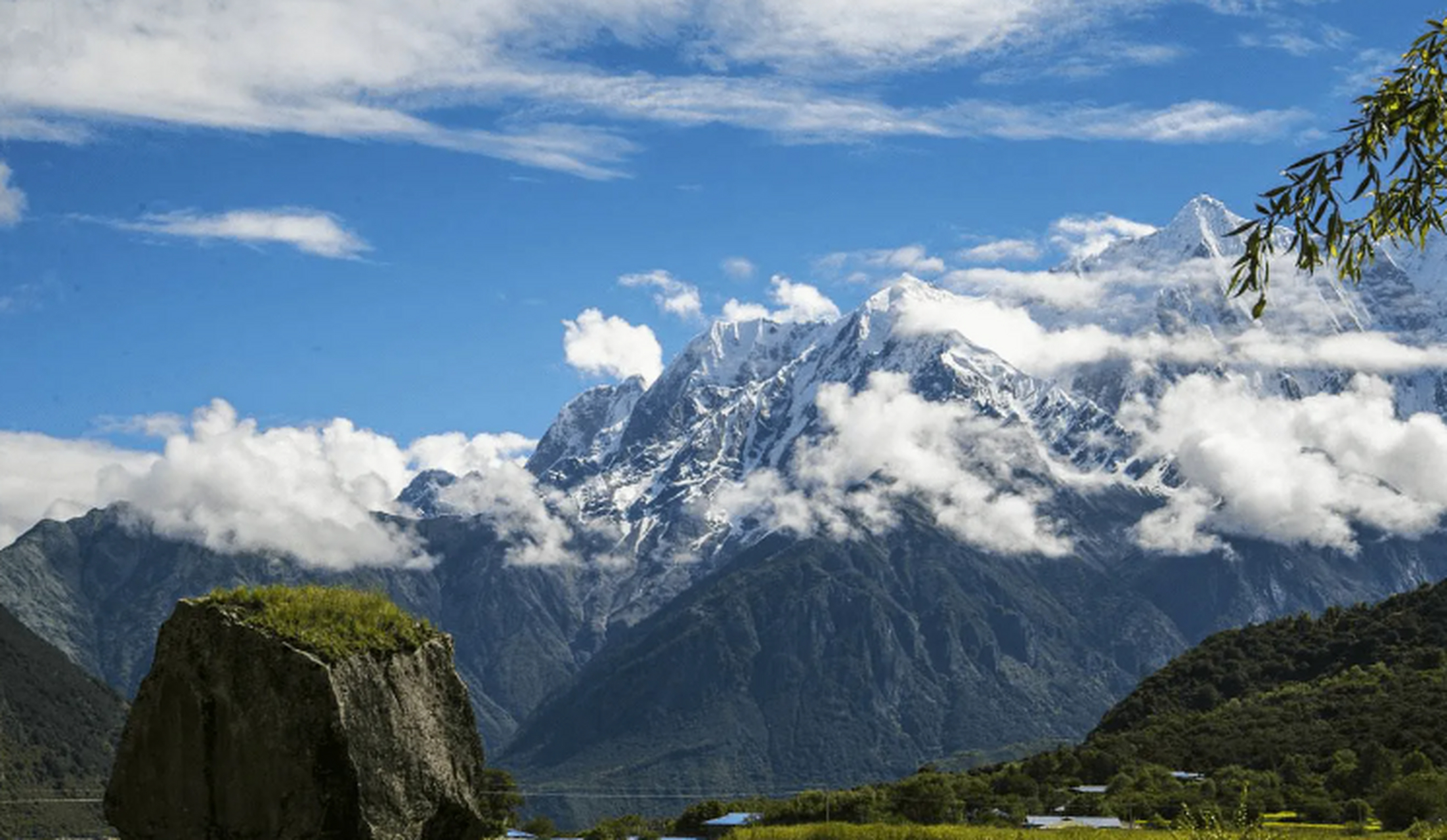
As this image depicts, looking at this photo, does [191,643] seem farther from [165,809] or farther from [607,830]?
[607,830]

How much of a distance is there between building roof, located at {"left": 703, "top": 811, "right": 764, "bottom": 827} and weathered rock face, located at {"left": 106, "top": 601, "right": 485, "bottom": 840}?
61.5 metres

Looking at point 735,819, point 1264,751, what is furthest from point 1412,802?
point 1264,751

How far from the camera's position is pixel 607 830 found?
80562mm

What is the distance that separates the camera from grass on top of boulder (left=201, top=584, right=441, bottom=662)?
21.6 meters

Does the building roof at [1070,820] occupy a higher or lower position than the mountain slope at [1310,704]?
lower

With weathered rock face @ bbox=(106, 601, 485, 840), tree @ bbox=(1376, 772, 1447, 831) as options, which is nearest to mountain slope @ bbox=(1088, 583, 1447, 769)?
tree @ bbox=(1376, 772, 1447, 831)

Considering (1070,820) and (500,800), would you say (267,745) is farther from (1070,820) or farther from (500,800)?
(1070,820)

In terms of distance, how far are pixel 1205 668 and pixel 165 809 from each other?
19064 centimetres

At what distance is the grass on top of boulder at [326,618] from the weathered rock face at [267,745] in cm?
18

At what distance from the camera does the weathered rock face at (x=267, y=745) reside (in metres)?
21.1

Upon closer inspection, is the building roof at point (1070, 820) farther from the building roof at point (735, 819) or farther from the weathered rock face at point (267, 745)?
the weathered rock face at point (267, 745)

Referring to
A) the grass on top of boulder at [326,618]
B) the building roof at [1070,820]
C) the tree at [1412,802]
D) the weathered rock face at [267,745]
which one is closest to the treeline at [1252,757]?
the tree at [1412,802]

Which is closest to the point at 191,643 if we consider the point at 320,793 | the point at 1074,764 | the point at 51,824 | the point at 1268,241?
the point at 320,793

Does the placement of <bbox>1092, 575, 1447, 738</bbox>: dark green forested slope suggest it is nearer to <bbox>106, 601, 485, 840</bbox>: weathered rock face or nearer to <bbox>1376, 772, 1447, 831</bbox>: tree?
<bbox>1376, 772, 1447, 831</bbox>: tree
